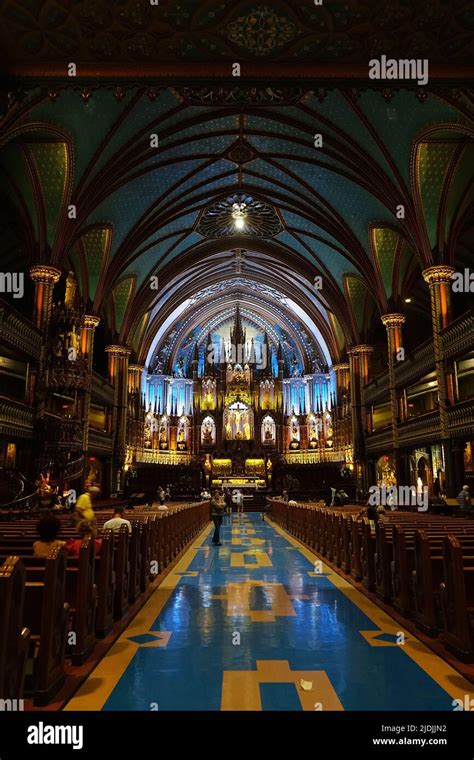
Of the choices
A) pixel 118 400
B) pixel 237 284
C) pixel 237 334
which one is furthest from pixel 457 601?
pixel 237 334

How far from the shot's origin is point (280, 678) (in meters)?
4.24

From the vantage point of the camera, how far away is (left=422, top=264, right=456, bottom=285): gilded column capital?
19531mm

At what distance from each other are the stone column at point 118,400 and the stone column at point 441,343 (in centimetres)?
1739

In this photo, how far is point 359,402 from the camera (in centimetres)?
2959

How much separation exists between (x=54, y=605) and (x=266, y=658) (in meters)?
2.08

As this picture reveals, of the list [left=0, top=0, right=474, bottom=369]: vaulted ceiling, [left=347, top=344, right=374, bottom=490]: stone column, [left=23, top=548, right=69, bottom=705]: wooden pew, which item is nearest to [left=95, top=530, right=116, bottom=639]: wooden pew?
[left=23, top=548, right=69, bottom=705]: wooden pew

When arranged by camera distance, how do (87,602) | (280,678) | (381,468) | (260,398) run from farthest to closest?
(260,398) < (381,468) < (87,602) < (280,678)

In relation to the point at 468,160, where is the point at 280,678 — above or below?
below

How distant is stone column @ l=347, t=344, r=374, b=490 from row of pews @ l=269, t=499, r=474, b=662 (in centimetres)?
1852

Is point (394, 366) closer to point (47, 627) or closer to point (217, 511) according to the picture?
point (217, 511)

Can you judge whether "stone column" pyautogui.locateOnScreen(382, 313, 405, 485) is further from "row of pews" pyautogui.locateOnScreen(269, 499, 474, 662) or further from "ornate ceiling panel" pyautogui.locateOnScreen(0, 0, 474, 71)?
"ornate ceiling panel" pyautogui.locateOnScreen(0, 0, 474, 71)
